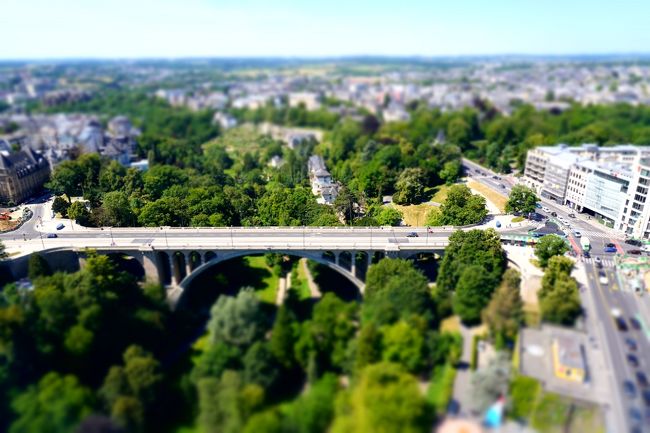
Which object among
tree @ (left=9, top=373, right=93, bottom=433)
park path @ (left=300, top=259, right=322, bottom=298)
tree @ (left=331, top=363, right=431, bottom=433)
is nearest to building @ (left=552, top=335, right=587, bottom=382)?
tree @ (left=331, top=363, right=431, bottom=433)

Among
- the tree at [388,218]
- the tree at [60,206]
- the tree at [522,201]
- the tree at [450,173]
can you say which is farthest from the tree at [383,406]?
the tree at [450,173]

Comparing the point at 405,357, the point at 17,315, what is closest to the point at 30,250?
the point at 17,315

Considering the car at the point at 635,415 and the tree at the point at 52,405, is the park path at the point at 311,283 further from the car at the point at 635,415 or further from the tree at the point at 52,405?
the car at the point at 635,415

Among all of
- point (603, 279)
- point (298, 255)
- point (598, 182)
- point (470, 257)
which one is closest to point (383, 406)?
point (470, 257)

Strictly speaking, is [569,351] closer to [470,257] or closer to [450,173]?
[470,257]

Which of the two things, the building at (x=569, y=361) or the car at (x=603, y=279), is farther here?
the car at (x=603, y=279)

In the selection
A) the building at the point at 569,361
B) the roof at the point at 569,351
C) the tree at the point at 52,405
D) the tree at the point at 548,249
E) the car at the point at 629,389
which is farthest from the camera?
the tree at the point at 548,249
